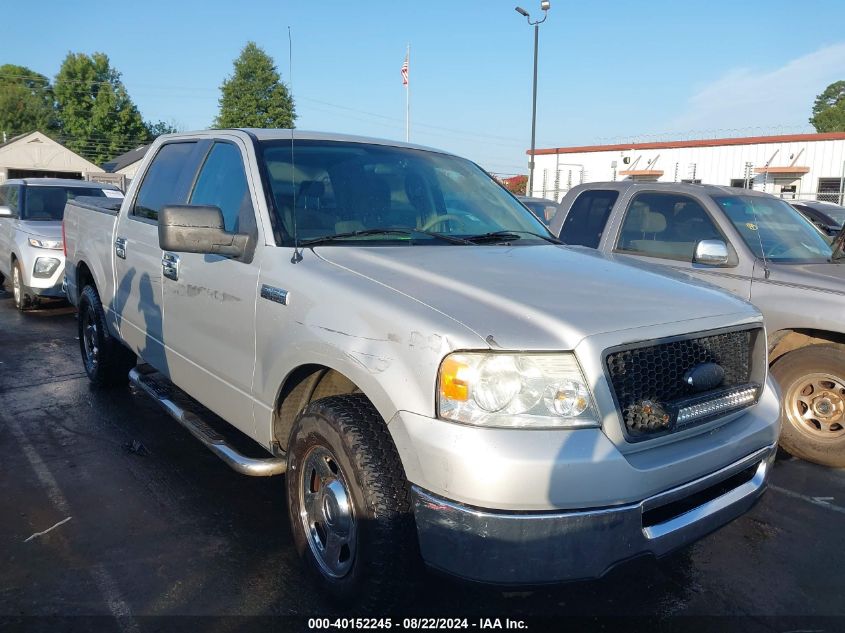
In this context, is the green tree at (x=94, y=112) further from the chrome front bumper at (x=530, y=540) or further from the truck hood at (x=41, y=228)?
the chrome front bumper at (x=530, y=540)

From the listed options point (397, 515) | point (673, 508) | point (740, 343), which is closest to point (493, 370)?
point (397, 515)

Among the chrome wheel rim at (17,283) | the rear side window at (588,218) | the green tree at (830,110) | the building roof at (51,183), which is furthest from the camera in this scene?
the green tree at (830,110)

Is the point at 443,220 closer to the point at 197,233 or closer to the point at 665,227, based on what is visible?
the point at 197,233

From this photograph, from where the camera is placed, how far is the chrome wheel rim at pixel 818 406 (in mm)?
4629

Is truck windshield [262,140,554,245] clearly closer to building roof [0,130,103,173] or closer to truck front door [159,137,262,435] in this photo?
truck front door [159,137,262,435]

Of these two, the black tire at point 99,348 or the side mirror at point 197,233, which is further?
the black tire at point 99,348

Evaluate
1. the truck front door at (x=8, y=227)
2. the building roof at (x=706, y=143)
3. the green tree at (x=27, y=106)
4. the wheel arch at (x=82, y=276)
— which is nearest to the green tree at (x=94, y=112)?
the green tree at (x=27, y=106)

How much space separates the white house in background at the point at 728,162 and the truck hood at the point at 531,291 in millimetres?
23145

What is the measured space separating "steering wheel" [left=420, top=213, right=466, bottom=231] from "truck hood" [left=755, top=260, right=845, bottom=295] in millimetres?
2458

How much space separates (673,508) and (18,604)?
266 centimetres

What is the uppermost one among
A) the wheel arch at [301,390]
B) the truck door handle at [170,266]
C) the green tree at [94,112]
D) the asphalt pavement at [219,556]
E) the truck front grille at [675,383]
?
the green tree at [94,112]

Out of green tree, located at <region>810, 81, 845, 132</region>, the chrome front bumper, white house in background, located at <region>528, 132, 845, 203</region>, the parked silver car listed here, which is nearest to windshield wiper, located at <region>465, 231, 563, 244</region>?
the chrome front bumper

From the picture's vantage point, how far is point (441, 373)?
223 centimetres

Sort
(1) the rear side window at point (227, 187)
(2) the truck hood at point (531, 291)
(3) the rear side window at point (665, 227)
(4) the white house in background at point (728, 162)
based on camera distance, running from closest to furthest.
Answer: (2) the truck hood at point (531, 291) → (1) the rear side window at point (227, 187) → (3) the rear side window at point (665, 227) → (4) the white house in background at point (728, 162)
